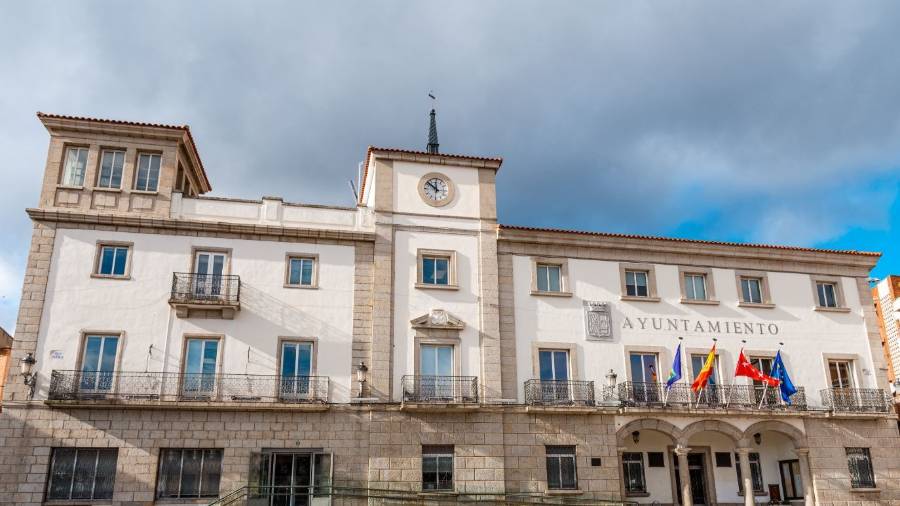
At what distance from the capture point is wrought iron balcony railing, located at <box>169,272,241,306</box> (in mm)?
21969

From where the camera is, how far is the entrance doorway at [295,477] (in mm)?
20891

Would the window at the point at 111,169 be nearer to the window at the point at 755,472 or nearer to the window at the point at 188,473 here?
the window at the point at 188,473

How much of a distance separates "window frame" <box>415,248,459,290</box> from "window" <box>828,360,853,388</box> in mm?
14049

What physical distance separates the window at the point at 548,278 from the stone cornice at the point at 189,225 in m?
5.90

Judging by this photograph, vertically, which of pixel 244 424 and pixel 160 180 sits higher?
pixel 160 180

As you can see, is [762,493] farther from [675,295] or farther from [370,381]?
[370,381]

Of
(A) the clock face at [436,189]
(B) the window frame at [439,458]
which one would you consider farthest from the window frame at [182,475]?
(A) the clock face at [436,189]

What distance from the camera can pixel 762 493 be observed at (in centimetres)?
2567

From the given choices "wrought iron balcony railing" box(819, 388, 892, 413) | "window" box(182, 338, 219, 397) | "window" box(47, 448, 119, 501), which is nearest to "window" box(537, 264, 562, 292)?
"wrought iron balcony railing" box(819, 388, 892, 413)

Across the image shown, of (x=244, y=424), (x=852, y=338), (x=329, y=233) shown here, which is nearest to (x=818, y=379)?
(x=852, y=338)

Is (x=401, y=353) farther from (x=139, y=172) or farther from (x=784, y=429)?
(x=784, y=429)

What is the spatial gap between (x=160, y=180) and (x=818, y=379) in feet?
76.7

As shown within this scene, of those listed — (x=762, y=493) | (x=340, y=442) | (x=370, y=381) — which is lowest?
(x=762, y=493)

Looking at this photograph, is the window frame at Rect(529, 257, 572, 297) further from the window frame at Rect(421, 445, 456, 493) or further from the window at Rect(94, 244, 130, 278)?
the window at Rect(94, 244, 130, 278)
